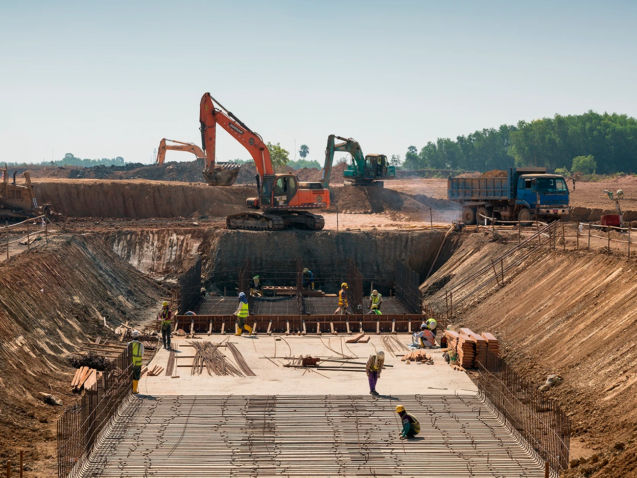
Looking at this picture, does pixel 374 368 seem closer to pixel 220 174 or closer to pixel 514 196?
pixel 514 196

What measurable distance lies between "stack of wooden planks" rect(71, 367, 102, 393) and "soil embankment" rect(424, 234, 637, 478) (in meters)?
11.0

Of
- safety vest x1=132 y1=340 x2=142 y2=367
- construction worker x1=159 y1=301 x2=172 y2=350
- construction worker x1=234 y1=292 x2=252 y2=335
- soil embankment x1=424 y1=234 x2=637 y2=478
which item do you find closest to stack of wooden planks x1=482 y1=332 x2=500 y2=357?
soil embankment x1=424 y1=234 x2=637 y2=478

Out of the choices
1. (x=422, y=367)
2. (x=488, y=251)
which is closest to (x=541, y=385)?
(x=422, y=367)

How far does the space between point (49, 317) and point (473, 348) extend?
12651mm

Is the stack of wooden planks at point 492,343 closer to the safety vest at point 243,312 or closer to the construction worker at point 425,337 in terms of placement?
the construction worker at point 425,337

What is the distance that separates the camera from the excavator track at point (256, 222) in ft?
133

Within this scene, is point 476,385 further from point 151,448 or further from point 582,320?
A: point 151,448

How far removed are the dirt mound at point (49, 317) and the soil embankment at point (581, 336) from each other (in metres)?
10.3

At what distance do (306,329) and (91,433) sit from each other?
12.6 metres

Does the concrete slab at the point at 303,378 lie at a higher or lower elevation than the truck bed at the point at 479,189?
lower

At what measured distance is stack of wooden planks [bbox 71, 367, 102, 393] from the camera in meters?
18.8

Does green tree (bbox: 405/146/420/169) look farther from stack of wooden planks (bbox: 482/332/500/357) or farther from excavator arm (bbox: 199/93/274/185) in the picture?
stack of wooden planks (bbox: 482/332/500/357)

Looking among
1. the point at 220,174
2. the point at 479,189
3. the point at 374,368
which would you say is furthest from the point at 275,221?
the point at 374,368

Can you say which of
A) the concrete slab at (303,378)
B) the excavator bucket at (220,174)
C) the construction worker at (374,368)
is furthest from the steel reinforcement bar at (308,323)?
the excavator bucket at (220,174)
